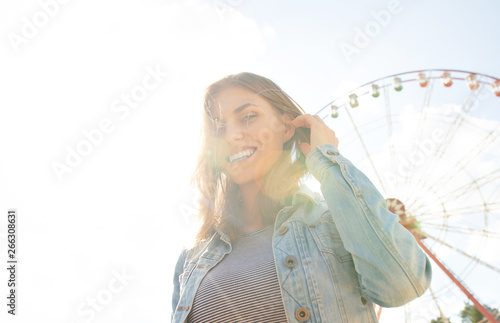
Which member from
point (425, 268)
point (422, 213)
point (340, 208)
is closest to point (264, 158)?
point (340, 208)

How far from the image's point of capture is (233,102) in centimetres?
250

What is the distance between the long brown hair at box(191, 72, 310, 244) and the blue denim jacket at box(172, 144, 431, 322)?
16.9 inches

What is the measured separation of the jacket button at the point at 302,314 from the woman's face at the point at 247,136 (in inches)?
38.8

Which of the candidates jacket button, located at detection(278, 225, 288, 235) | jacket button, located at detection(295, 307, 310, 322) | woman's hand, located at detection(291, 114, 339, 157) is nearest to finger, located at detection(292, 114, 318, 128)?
woman's hand, located at detection(291, 114, 339, 157)

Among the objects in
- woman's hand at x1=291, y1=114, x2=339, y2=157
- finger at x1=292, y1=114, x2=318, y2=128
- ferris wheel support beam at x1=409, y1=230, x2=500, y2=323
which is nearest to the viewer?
woman's hand at x1=291, y1=114, x2=339, y2=157

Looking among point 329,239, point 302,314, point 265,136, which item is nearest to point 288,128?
point 265,136

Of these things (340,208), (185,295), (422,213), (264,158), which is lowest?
(185,295)

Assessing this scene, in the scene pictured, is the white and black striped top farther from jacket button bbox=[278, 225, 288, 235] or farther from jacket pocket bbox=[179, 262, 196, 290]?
jacket pocket bbox=[179, 262, 196, 290]

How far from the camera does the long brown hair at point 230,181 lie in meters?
2.39

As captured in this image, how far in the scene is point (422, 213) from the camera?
9.23m

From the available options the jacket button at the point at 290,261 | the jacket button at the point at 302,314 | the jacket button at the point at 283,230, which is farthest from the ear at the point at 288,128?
the jacket button at the point at 302,314

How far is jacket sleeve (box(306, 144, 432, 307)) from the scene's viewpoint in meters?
1.48

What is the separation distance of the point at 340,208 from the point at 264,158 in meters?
0.78

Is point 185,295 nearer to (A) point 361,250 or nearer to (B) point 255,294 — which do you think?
(B) point 255,294
